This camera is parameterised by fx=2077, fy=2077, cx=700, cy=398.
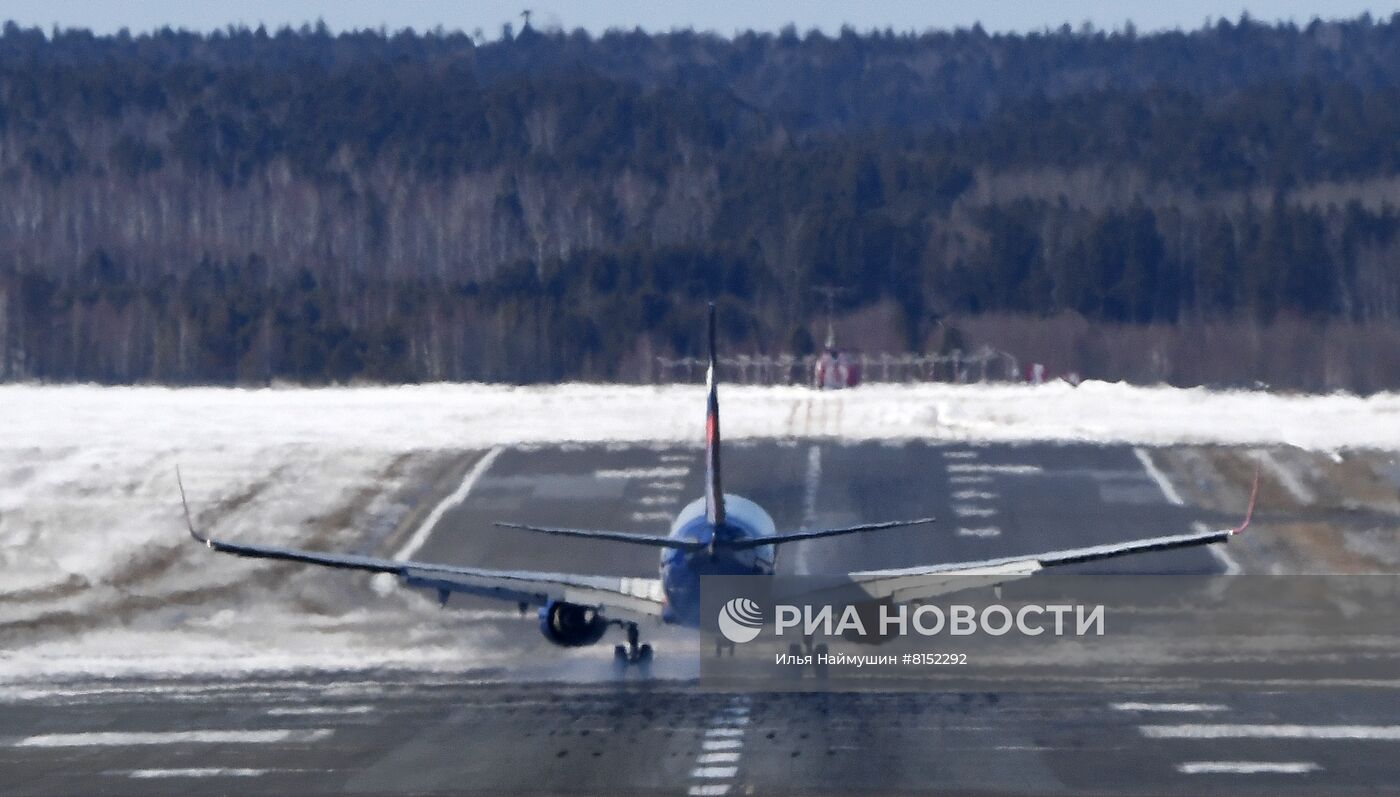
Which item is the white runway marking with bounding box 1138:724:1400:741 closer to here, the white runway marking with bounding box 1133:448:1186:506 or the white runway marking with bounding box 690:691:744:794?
the white runway marking with bounding box 690:691:744:794

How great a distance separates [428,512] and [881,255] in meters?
57.6

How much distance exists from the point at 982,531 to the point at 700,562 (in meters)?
20.4

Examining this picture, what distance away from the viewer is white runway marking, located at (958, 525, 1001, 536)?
5950 cm

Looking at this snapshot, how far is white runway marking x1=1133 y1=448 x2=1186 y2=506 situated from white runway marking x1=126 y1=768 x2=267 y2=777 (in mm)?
38353

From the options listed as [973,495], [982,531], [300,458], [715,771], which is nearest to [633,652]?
[715,771]

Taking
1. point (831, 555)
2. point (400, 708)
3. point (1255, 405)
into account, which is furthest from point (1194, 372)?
point (400, 708)

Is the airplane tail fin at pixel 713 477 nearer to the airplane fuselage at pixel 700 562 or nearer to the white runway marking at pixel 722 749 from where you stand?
the airplane fuselage at pixel 700 562

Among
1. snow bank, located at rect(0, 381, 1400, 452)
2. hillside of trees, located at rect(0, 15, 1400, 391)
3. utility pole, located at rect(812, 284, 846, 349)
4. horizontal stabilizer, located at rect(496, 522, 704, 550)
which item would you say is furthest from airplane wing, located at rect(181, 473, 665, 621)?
utility pole, located at rect(812, 284, 846, 349)

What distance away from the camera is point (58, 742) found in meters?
35.4

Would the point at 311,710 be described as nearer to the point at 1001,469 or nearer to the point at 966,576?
the point at 966,576

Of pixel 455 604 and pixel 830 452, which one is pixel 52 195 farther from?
pixel 455 604

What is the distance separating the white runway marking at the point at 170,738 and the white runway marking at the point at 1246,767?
14.3 m

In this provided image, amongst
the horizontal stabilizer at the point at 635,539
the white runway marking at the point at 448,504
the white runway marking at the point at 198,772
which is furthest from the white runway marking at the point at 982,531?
the white runway marking at the point at 198,772

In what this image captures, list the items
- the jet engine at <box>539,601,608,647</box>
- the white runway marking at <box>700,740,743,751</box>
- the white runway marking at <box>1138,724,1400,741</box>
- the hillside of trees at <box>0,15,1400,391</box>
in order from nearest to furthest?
the white runway marking at <box>700,740,743,751</box> < the white runway marking at <box>1138,724,1400,741</box> < the jet engine at <box>539,601,608,647</box> < the hillside of trees at <box>0,15,1400,391</box>
